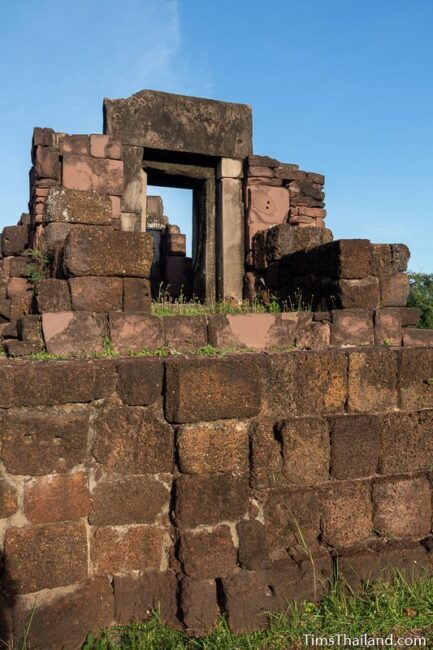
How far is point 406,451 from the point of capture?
4070 millimetres

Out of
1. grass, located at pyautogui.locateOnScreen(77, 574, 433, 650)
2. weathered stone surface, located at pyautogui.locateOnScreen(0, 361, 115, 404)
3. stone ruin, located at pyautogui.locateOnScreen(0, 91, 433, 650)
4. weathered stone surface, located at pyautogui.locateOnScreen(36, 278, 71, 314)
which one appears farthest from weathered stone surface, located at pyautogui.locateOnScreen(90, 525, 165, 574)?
weathered stone surface, located at pyautogui.locateOnScreen(36, 278, 71, 314)

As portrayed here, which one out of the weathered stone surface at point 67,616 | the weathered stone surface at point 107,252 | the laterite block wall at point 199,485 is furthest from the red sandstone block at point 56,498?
the weathered stone surface at point 107,252

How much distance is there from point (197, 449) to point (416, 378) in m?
1.79

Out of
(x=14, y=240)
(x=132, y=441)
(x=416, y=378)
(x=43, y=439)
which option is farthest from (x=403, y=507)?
(x=14, y=240)

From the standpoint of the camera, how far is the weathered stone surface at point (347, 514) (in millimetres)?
3834

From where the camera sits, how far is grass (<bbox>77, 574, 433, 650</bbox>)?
3.24 m

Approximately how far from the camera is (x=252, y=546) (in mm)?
3533

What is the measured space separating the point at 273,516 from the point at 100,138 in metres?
5.57

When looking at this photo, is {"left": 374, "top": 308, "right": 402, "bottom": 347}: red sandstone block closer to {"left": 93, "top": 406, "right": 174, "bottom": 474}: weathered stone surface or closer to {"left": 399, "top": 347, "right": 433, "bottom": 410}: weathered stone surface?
{"left": 399, "top": 347, "right": 433, "bottom": 410}: weathered stone surface

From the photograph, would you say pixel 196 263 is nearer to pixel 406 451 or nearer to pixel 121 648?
pixel 406 451

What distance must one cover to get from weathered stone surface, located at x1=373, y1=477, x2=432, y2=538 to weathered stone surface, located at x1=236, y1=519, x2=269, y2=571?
3.10ft

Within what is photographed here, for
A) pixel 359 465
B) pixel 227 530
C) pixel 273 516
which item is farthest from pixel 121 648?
pixel 359 465

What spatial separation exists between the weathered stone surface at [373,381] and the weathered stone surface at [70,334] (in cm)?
187

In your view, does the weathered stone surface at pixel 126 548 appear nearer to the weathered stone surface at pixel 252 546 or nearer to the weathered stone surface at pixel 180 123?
the weathered stone surface at pixel 252 546
